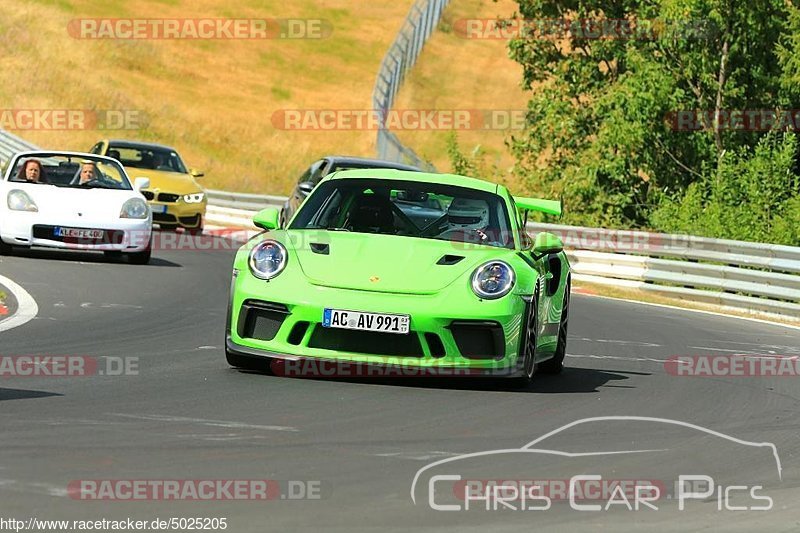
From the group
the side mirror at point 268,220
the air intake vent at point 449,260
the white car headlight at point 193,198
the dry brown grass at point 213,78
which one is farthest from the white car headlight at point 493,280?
the dry brown grass at point 213,78

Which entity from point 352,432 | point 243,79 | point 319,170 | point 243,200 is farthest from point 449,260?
point 243,79

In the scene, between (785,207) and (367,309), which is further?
(785,207)

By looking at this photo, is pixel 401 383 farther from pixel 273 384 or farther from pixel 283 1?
pixel 283 1

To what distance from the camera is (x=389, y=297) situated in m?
9.49

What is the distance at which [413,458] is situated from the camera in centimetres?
716

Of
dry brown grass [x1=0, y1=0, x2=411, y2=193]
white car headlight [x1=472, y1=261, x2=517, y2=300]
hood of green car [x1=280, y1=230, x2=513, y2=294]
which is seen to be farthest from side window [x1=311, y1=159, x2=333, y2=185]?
dry brown grass [x1=0, y1=0, x2=411, y2=193]

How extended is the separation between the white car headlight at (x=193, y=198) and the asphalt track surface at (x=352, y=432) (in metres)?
13.3

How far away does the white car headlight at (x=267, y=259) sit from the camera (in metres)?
9.73

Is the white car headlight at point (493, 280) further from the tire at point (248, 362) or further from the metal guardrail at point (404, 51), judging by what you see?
the metal guardrail at point (404, 51)

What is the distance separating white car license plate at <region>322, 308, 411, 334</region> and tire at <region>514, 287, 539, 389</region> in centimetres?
79

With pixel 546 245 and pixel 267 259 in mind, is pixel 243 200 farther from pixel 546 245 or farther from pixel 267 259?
pixel 267 259

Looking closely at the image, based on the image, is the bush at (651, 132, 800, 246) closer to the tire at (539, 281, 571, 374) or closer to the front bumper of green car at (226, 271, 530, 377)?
the tire at (539, 281, 571, 374)

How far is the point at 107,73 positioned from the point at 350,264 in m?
59.2

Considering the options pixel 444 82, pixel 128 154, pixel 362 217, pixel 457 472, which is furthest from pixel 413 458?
pixel 444 82
